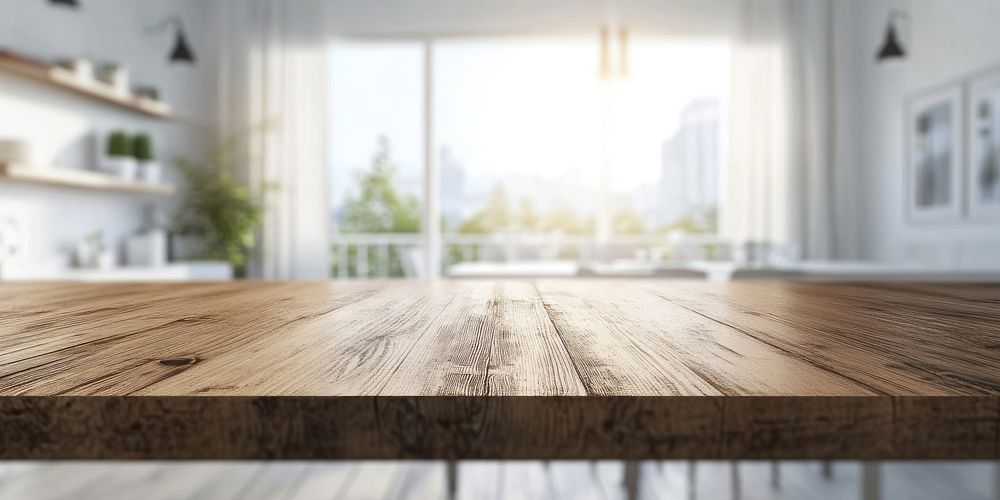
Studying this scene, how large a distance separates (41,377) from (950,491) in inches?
104

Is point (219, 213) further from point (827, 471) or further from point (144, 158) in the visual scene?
point (827, 471)

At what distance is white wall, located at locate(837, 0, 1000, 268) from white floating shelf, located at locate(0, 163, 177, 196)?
4906mm

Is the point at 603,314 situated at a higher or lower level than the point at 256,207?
lower

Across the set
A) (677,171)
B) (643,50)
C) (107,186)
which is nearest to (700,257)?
(677,171)

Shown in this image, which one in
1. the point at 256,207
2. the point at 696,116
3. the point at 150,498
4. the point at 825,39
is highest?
the point at 825,39

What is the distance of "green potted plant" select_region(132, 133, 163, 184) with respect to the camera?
437cm

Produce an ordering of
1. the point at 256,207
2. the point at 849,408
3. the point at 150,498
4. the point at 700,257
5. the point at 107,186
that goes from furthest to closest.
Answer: the point at 700,257, the point at 256,207, the point at 107,186, the point at 150,498, the point at 849,408

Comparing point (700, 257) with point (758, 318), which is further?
point (700, 257)

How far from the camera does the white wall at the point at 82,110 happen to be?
3619 mm

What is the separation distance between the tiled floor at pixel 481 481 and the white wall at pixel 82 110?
68.2 inches

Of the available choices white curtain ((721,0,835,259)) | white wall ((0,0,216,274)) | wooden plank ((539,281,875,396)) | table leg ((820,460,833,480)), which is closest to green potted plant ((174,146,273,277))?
white wall ((0,0,216,274))

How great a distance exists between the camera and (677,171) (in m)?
5.92

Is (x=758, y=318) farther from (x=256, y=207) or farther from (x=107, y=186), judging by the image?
(x=256, y=207)

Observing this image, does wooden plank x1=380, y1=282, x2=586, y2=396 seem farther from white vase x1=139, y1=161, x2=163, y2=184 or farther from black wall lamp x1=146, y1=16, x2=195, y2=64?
black wall lamp x1=146, y1=16, x2=195, y2=64
